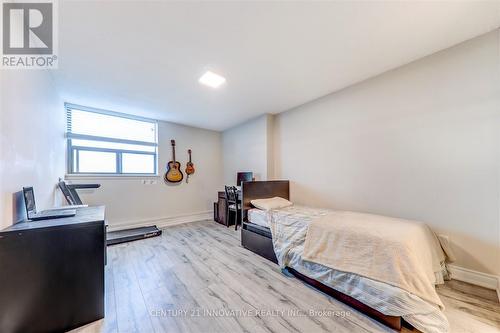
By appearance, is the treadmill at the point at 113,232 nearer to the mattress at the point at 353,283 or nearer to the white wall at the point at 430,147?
the mattress at the point at 353,283

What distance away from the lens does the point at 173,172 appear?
4.29 metres

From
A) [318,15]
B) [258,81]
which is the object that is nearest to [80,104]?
[258,81]

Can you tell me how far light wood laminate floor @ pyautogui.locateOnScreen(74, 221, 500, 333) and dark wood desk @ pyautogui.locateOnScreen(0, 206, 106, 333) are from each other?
19 cm

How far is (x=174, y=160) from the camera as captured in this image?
436 centimetres

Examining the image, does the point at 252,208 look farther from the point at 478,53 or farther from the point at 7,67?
the point at 478,53

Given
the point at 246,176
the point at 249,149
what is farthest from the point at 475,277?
the point at 249,149

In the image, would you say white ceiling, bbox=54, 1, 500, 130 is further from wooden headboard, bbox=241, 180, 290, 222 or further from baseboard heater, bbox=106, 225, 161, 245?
baseboard heater, bbox=106, 225, 161, 245

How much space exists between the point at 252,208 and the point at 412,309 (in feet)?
6.64

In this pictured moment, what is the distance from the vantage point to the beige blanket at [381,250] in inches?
51.1

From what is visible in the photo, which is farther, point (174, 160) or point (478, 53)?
point (174, 160)

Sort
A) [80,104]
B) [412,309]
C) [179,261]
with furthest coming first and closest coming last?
[80,104] → [179,261] → [412,309]

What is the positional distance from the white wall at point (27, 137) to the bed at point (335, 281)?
2293 millimetres

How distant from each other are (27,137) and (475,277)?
4.46m

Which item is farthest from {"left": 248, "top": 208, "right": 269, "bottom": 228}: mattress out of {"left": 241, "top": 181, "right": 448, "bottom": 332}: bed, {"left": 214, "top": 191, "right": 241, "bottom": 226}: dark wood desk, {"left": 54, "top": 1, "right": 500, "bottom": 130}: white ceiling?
{"left": 54, "top": 1, "right": 500, "bottom": 130}: white ceiling
